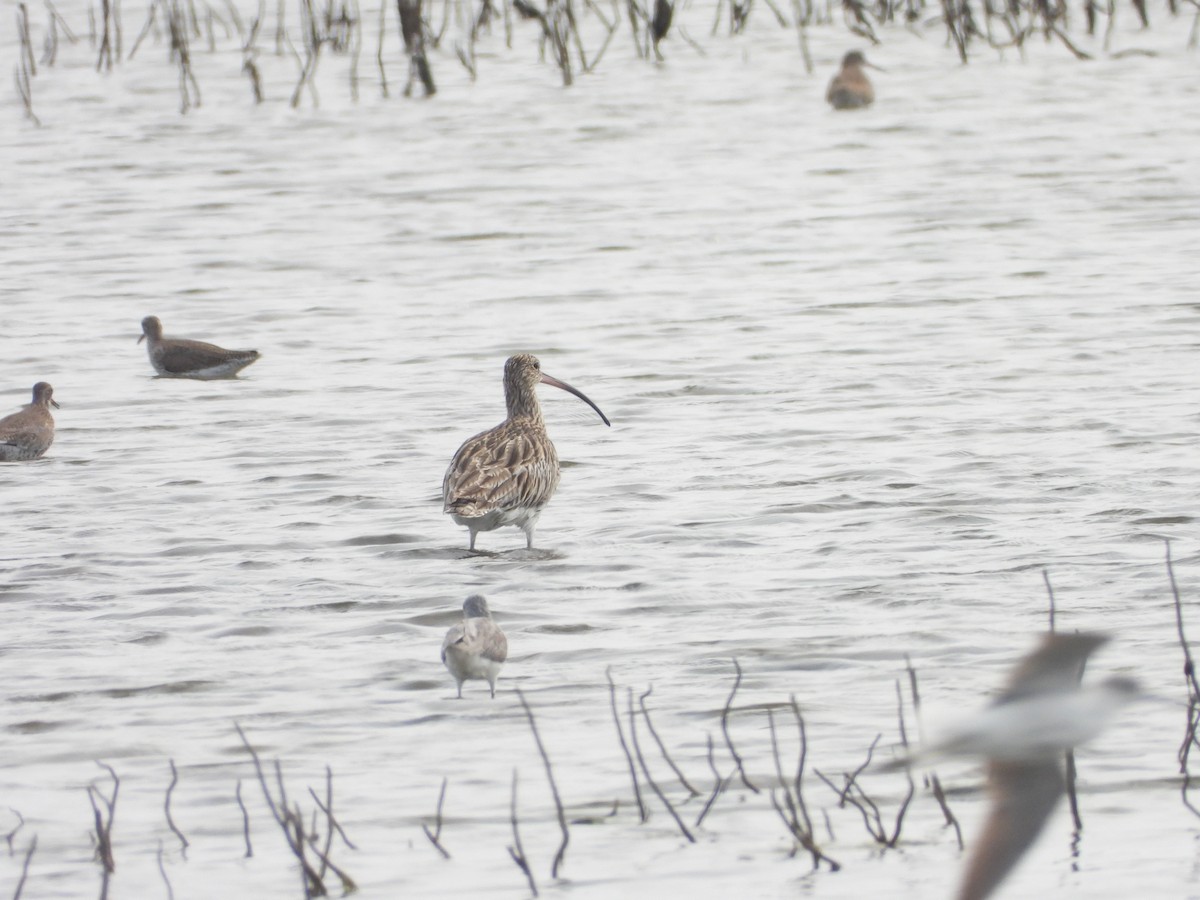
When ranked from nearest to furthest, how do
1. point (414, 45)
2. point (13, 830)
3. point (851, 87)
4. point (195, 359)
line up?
point (13, 830)
point (195, 359)
point (851, 87)
point (414, 45)

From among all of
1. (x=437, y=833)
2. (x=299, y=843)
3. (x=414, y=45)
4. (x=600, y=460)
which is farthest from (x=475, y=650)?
(x=414, y=45)

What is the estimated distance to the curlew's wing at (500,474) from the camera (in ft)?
26.9

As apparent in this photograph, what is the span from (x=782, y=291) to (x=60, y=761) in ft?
27.1

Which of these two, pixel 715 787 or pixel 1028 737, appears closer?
pixel 1028 737

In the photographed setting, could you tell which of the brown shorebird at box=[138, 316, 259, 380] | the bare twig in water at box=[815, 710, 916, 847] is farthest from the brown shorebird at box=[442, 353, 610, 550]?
the brown shorebird at box=[138, 316, 259, 380]

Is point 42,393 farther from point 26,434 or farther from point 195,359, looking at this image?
point 195,359

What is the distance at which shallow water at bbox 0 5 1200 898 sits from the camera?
568 cm

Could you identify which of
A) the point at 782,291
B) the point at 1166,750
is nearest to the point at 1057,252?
the point at 782,291

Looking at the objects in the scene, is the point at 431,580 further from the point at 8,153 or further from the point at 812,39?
the point at 812,39

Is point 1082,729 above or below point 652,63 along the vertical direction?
above

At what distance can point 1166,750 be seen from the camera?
5.81m

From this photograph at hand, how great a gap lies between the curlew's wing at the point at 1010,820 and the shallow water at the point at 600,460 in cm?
176

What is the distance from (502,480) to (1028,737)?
17.3 feet

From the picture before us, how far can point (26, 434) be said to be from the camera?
993 cm
